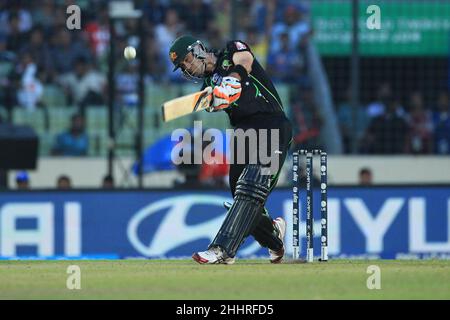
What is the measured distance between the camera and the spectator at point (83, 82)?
20.4 metres

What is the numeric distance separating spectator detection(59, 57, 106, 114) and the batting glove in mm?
10054

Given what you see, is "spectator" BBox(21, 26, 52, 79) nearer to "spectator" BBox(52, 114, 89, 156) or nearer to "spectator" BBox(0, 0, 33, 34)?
"spectator" BBox(0, 0, 33, 34)

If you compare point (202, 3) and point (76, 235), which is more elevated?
point (202, 3)

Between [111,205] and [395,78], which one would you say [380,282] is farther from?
[395,78]

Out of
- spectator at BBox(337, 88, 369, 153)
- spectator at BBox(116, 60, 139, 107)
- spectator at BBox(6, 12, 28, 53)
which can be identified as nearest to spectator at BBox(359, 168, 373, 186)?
spectator at BBox(337, 88, 369, 153)

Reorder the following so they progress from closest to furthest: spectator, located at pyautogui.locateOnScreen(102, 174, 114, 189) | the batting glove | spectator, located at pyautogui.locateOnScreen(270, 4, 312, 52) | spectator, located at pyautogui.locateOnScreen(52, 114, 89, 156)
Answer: the batting glove → spectator, located at pyautogui.locateOnScreen(102, 174, 114, 189) → spectator, located at pyautogui.locateOnScreen(52, 114, 89, 156) → spectator, located at pyautogui.locateOnScreen(270, 4, 312, 52)

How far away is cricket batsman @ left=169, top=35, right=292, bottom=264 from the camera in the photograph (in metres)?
10.5

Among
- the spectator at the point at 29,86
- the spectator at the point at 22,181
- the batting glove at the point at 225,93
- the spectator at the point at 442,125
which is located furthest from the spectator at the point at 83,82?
the batting glove at the point at 225,93

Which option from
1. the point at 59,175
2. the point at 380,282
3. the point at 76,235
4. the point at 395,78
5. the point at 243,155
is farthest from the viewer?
the point at 395,78

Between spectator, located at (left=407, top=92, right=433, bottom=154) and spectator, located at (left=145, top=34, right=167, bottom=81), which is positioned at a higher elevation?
spectator, located at (left=145, top=34, right=167, bottom=81)

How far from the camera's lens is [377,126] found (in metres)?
20.2

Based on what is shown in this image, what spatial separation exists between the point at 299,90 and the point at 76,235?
17.6ft
